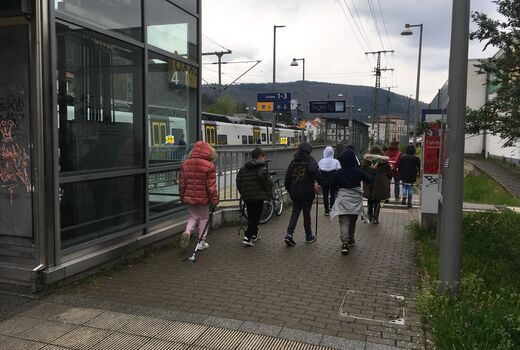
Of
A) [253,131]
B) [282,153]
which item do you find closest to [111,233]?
[282,153]

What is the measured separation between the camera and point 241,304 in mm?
4707

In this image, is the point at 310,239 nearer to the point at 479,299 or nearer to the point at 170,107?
the point at 170,107

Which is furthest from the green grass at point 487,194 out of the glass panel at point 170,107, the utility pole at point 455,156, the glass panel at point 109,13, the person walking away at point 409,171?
the glass panel at point 109,13

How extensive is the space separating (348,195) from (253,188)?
143cm

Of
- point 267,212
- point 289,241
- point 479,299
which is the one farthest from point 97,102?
point 479,299

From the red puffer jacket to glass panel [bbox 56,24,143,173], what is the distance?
2.25 feet

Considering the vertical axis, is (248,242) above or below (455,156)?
below

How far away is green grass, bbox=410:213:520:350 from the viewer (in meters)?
3.58

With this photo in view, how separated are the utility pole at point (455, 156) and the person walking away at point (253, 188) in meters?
3.26

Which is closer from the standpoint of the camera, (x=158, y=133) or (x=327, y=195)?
(x=158, y=133)

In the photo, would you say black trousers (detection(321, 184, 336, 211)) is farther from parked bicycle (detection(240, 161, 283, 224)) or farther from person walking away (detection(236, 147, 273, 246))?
person walking away (detection(236, 147, 273, 246))

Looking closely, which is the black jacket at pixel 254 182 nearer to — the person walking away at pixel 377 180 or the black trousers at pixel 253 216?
the black trousers at pixel 253 216

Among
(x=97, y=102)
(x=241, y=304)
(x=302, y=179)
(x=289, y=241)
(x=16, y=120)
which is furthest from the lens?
(x=302, y=179)

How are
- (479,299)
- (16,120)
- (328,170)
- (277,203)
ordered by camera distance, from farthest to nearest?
(328,170) → (277,203) → (16,120) → (479,299)
